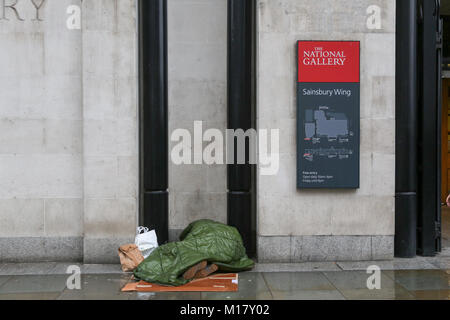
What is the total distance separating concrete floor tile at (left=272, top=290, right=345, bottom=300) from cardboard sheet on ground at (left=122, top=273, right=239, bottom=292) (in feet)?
2.03

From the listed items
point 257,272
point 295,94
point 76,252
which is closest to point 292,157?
point 295,94

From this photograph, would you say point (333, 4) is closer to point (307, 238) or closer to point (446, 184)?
point (307, 238)

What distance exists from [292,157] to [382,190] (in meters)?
1.65

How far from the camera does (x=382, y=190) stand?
295 inches

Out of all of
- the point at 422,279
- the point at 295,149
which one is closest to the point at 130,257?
the point at 295,149

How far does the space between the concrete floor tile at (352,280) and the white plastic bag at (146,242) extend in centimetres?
280

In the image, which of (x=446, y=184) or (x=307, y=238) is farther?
(x=446, y=184)

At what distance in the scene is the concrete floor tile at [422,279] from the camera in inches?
240

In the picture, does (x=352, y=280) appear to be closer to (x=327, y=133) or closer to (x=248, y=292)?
(x=248, y=292)

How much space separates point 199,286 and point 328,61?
4215mm

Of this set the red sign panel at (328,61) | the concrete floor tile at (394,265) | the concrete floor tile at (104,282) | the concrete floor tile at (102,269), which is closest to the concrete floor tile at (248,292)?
the concrete floor tile at (104,282)

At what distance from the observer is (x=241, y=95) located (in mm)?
7746

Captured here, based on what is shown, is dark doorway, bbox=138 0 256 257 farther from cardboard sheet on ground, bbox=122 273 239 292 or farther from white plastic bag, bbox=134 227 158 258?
cardboard sheet on ground, bbox=122 273 239 292

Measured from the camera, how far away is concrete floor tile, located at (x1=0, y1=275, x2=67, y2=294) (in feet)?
19.9
